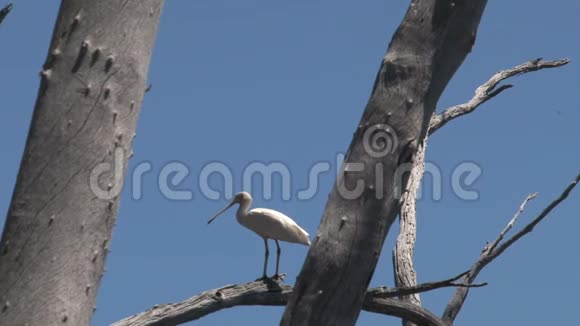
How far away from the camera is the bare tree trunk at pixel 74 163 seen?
2.44 m

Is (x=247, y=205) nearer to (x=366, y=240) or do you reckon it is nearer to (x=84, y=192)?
(x=366, y=240)

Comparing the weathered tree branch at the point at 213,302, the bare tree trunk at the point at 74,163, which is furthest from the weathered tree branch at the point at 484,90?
the bare tree trunk at the point at 74,163

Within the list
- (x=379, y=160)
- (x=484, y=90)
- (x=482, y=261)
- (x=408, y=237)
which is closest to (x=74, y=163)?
(x=379, y=160)

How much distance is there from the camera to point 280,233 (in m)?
9.19

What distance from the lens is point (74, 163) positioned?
246 cm

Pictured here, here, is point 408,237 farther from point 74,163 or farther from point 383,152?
point 74,163

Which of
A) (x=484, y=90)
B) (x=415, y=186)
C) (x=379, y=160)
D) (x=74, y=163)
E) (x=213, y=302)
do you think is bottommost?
(x=74, y=163)

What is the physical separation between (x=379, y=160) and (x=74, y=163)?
5.06ft

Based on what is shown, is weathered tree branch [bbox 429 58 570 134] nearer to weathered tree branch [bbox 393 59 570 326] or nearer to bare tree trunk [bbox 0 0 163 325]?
weathered tree branch [bbox 393 59 570 326]

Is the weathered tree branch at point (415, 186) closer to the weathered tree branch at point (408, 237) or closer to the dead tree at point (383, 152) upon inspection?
the weathered tree branch at point (408, 237)

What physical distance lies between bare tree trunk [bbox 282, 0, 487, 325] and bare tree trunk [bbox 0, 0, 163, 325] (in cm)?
130

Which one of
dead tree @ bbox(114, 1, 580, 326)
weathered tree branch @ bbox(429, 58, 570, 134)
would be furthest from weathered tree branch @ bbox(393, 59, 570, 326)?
dead tree @ bbox(114, 1, 580, 326)

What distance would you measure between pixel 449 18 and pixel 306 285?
3.89 ft

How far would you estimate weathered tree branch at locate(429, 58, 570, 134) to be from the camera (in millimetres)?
10039
